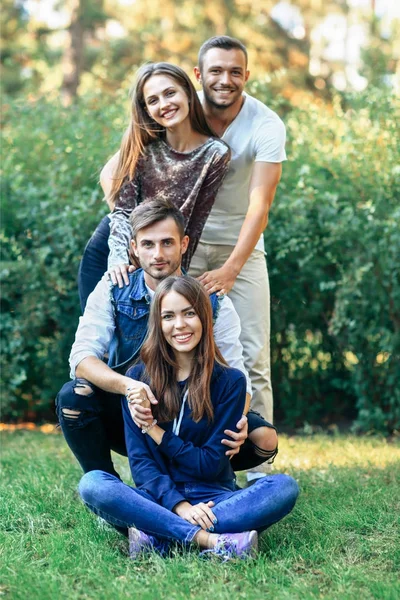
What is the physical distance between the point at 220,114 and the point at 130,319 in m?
1.15

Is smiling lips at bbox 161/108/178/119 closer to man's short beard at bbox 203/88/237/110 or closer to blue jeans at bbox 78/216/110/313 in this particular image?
man's short beard at bbox 203/88/237/110

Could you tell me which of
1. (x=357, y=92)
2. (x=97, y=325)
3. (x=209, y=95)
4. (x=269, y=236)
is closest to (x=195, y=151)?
(x=209, y=95)

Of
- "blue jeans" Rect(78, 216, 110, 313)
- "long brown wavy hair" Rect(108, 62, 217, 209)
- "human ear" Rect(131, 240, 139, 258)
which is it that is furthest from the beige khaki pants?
"human ear" Rect(131, 240, 139, 258)

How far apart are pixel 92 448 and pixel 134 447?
13.3 inches

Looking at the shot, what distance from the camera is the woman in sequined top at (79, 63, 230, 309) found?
3.79 metres

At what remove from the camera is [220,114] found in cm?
412

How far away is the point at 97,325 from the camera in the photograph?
360 centimetres

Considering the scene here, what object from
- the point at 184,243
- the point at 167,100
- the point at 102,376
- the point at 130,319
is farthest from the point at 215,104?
the point at 102,376

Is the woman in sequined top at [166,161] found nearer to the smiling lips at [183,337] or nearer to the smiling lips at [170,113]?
the smiling lips at [170,113]

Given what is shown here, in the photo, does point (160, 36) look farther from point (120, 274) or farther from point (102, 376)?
point (102, 376)

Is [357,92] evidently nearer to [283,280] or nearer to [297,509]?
[283,280]

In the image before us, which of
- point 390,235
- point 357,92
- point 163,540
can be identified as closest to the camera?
point 163,540

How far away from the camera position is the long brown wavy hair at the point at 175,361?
127 inches

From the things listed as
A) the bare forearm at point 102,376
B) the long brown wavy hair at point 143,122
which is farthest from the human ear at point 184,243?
the bare forearm at point 102,376
